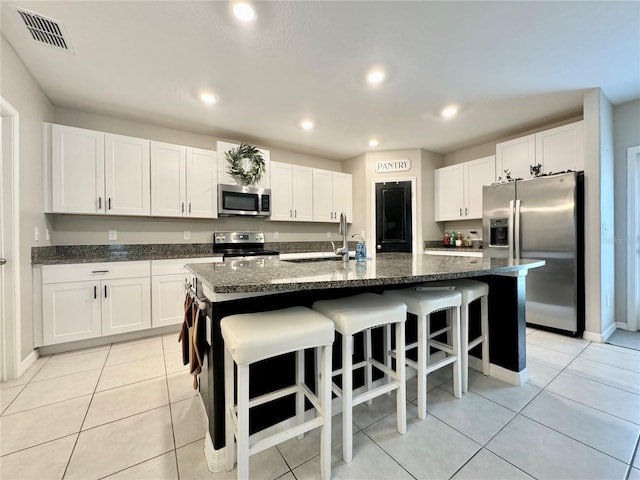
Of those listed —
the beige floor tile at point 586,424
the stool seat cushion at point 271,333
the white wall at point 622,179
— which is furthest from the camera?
the white wall at point 622,179

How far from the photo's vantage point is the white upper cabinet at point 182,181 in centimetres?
319

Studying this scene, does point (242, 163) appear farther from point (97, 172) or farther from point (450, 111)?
point (450, 111)

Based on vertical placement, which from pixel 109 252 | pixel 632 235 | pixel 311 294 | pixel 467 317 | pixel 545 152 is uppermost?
pixel 545 152

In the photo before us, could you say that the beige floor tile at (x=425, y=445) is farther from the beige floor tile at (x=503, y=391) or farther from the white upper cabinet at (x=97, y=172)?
the white upper cabinet at (x=97, y=172)

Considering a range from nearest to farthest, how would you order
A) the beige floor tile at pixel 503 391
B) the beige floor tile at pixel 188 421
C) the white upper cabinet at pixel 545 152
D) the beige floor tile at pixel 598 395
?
the beige floor tile at pixel 188 421 < the beige floor tile at pixel 598 395 < the beige floor tile at pixel 503 391 < the white upper cabinet at pixel 545 152

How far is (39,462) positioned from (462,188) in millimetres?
5080

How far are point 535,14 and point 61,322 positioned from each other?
460cm

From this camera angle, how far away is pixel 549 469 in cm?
123

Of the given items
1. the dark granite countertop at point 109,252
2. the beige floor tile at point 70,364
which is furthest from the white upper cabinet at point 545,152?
the beige floor tile at point 70,364

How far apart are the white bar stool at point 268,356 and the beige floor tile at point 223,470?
91 millimetres

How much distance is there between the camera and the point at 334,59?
7.16 ft

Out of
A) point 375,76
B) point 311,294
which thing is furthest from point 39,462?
point 375,76

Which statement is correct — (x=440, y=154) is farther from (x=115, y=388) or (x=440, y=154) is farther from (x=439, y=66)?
(x=115, y=388)

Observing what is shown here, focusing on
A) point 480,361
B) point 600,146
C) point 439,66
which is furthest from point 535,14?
point 480,361
